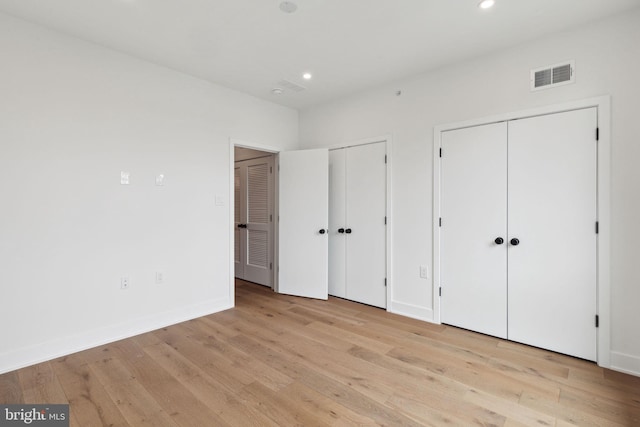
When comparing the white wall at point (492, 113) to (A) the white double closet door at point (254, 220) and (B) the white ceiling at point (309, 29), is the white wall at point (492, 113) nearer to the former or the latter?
(B) the white ceiling at point (309, 29)

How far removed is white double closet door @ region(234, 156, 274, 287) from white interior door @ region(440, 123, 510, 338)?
256cm

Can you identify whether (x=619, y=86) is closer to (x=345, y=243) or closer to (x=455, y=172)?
(x=455, y=172)

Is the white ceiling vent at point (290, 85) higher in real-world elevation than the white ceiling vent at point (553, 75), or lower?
higher

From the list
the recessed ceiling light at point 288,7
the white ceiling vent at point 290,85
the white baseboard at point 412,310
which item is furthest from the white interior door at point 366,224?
the recessed ceiling light at point 288,7

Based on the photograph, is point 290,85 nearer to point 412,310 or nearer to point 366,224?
point 366,224

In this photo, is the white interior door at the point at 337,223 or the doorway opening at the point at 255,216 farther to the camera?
the doorway opening at the point at 255,216

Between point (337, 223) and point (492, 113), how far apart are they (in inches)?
86.1

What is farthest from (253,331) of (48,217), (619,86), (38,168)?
(619,86)

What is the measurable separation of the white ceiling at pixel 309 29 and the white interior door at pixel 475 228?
834mm

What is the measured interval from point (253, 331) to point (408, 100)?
119 inches

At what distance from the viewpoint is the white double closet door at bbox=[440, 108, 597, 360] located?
245cm

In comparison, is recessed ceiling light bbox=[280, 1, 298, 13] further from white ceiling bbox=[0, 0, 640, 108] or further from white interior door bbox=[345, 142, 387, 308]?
white interior door bbox=[345, 142, 387, 308]

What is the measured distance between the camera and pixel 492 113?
2.87 meters

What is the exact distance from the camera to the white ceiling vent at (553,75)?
2494mm
